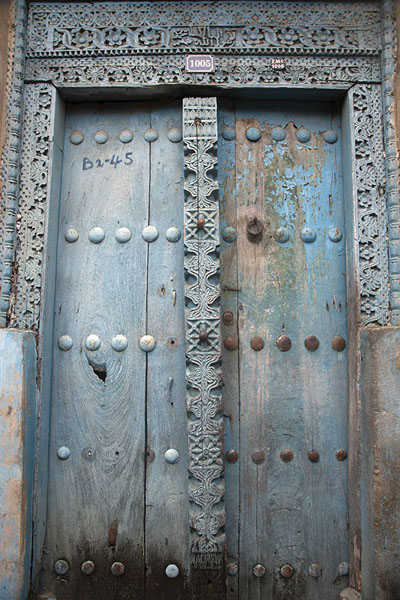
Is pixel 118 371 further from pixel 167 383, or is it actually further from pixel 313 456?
pixel 313 456

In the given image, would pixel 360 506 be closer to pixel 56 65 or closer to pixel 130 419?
pixel 130 419

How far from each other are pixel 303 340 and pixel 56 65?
1.43m

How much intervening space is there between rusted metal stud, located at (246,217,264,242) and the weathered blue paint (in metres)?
0.92

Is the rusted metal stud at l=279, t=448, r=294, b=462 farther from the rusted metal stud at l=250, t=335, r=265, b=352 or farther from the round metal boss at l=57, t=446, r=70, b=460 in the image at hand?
the round metal boss at l=57, t=446, r=70, b=460

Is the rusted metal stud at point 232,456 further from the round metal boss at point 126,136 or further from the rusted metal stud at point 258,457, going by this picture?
the round metal boss at point 126,136

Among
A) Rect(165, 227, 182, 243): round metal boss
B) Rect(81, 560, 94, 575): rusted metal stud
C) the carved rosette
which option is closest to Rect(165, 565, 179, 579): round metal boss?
the carved rosette

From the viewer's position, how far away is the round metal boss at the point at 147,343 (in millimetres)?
1926

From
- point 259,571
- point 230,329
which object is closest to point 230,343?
point 230,329

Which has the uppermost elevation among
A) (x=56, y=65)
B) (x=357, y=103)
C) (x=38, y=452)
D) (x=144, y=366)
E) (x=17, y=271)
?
(x=56, y=65)

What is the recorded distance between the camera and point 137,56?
1.95 meters

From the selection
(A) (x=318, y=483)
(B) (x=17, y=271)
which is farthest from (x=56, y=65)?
(A) (x=318, y=483)

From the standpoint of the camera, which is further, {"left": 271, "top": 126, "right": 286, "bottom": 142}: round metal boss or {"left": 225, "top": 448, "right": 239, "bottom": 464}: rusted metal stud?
{"left": 271, "top": 126, "right": 286, "bottom": 142}: round metal boss

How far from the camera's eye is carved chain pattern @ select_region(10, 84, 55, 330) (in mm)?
1838

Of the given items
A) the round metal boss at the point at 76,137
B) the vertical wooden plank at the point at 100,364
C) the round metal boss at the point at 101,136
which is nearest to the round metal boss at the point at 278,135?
the vertical wooden plank at the point at 100,364
